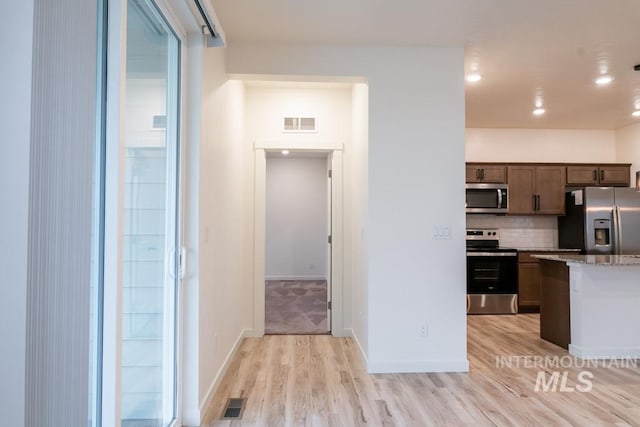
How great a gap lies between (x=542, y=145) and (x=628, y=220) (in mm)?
1631

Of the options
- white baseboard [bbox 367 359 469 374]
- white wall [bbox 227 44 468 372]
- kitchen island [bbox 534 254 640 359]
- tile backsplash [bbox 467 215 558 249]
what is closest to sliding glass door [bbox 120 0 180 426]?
white wall [bbox 227 44 468 372]

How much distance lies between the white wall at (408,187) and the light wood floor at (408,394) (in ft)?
1.02

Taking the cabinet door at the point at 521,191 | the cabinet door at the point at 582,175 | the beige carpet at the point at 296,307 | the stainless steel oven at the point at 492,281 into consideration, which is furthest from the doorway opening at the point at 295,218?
the cabinet door at the point at 582,175

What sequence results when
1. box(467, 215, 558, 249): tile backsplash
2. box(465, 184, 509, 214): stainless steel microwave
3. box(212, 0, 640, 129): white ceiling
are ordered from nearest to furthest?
1. box(212, 0, 640, 129): white ceiling
2. box(465, 184, 509, 214): stainless steel microwave
3. box(467, 215, 558, 249): tile backsplash

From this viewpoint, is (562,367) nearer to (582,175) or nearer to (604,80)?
(604,80)

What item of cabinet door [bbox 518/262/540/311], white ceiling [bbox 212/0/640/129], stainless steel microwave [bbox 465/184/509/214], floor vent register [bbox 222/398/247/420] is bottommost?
floor vent register [bbox 222/398/247/420]

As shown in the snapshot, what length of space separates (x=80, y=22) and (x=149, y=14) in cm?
108

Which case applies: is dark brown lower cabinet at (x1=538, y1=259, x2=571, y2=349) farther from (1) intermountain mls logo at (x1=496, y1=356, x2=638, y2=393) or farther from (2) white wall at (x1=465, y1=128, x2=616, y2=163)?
(2) white wall at (x1=465, y1=128, x2=616, y2=163)

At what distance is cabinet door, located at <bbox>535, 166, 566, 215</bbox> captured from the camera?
5641mm

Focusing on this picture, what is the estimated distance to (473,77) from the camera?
12.7ft

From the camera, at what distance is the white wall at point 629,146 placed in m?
5.64

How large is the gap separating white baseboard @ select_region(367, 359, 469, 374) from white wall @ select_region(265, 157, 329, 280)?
16.9ft

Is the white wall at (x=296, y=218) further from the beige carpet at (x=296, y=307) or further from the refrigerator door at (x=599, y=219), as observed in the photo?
the refrigerator door at (x=599, y=219)

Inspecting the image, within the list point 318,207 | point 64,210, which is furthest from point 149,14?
point 318,207
